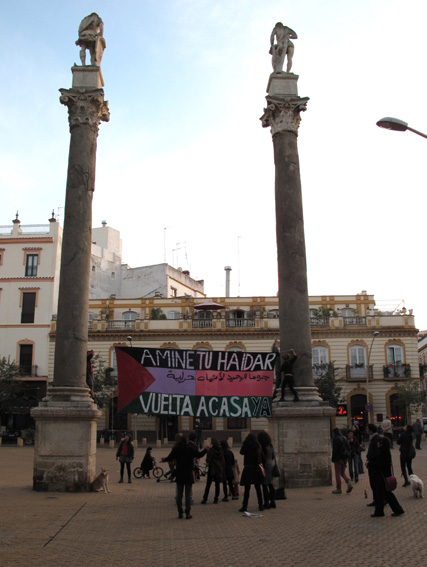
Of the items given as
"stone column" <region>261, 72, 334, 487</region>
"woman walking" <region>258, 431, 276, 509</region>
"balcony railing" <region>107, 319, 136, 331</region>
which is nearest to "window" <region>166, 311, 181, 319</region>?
"balcony railing" <region>107, 319, 136, 331</region>

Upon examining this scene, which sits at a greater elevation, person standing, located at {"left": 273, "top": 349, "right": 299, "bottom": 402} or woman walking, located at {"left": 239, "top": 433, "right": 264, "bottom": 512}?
person standing, located at {"left": 273, "top": 349, "right": 299, "bottom": 402}

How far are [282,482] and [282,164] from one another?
8.83 m

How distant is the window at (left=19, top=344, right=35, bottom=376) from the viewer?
5106cm

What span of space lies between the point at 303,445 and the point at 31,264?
142 feet

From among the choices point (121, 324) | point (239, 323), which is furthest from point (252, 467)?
point (121, 324)

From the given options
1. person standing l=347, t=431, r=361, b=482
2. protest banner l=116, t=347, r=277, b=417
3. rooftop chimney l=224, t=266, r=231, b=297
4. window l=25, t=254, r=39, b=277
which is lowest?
person standing l=347, t=431, r=361, b=482

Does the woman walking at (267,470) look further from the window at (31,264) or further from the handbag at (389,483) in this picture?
the window at (31,264)

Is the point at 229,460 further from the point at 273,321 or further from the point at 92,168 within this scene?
the point at 273,321

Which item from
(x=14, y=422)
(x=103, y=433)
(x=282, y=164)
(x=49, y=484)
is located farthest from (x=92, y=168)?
(x=14, y=422)

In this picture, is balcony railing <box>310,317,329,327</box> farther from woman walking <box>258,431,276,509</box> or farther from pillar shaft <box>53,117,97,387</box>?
woman walking <box>258,431,276,509</box>

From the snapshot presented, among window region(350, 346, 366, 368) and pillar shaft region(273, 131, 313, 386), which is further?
window region(350, 346, 366, 368)

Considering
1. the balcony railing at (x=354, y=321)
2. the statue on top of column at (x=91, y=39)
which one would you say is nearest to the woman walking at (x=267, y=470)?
the statue on top of column at (x=91, y=39)

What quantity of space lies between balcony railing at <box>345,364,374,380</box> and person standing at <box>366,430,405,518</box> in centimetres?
3827

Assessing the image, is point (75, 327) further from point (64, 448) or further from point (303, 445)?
point (303, 445)
